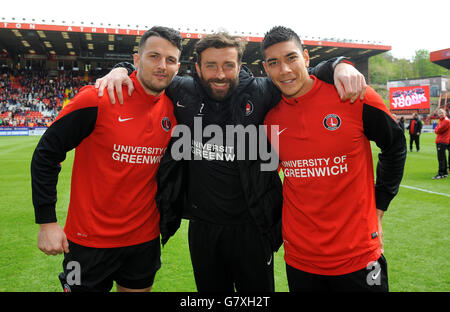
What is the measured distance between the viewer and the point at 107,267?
243 cm

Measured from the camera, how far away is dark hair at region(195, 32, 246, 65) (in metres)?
2.49

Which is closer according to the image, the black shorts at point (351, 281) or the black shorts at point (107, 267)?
the black shorts at point (351, 281)

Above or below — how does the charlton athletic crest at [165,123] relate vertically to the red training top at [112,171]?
above

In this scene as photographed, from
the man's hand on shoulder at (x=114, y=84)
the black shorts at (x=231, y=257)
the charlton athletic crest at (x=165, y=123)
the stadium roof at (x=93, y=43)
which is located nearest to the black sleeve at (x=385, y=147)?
the black shorts at (x=231, y=257)

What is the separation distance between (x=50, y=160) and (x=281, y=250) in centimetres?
334

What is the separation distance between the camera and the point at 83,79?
40906 millimetres

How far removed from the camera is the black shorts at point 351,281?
6.57 ft

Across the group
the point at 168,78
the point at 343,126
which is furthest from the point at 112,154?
the point at 343,126

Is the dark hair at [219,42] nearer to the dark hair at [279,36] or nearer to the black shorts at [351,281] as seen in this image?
the dark hair at [279,36]

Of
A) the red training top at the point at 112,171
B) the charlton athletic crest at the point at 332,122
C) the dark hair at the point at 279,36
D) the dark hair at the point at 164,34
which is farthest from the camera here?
the dark hair at the point at 164,34

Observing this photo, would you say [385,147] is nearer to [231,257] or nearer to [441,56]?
[231,257]

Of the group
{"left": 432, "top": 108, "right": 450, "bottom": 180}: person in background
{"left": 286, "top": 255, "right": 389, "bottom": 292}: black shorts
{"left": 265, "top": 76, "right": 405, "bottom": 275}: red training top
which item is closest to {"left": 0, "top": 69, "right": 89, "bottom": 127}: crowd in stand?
{"left": 432, "top": 108, "right": 450, "bottom": 180}: person in background

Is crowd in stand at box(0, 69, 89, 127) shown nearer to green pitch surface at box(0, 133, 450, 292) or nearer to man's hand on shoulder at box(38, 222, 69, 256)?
green pitch surface at box(0, 133, 450, 292)
